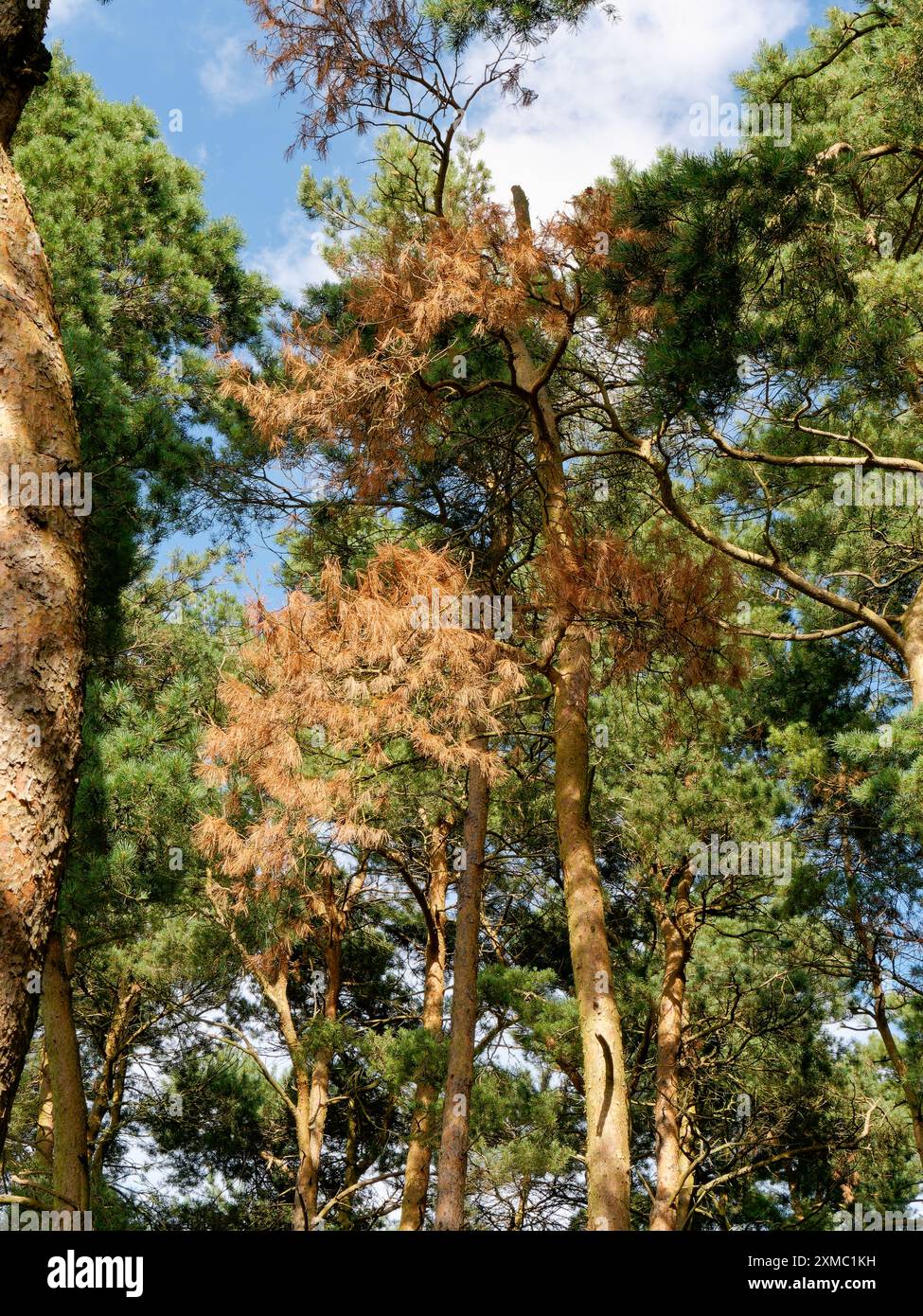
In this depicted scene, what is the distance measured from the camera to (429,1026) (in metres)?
11.0

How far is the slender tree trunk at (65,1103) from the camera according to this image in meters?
6.05

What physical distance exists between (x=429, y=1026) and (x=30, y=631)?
916 cm

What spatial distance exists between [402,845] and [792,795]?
3.73 meters

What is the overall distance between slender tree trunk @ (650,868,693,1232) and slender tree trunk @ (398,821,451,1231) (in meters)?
2.00

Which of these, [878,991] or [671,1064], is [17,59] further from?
[878,991]

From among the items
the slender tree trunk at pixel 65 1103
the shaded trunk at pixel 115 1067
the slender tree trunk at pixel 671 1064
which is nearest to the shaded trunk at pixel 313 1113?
the shaded trunk at pixel 115 1067

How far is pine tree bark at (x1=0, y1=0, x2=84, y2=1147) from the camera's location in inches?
97.0

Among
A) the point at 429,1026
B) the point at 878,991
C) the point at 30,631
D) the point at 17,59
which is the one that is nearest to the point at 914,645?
the point at 878,991

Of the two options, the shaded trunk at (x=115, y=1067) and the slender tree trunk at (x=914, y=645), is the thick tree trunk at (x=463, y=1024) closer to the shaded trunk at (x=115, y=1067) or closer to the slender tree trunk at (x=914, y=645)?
the slender tree trunk at (x=914, y=645)

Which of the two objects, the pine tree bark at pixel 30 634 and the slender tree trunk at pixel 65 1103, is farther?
the slender tree trunk at pixel 65 1103

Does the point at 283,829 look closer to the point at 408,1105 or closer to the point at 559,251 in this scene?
the point at 559,251

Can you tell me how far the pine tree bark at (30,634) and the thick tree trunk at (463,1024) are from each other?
453 cm

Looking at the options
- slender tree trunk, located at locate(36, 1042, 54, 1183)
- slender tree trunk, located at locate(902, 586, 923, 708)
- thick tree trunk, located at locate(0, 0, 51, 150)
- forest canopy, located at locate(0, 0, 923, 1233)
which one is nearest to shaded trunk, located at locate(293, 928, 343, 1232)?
forest canopy, located at locate(0, 0, 923, 1233)

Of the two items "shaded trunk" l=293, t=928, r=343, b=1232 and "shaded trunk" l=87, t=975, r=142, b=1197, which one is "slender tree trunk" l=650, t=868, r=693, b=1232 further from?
"shaded trunk" l=87, t=975, r=142, b=1197
